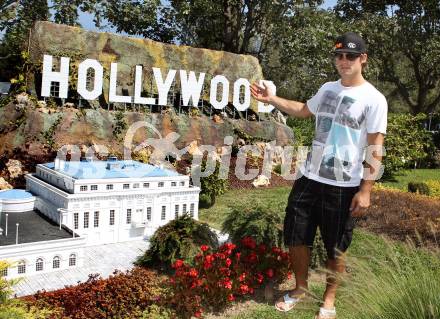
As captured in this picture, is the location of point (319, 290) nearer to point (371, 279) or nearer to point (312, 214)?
point (312, 214)

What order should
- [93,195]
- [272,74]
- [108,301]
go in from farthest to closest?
[272,74]
[93,195]
[108,301]

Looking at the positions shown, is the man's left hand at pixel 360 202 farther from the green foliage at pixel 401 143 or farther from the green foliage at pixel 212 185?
the green foliage at pixel 401 143

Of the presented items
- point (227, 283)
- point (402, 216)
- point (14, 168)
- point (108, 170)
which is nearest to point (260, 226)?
point (227, 283)

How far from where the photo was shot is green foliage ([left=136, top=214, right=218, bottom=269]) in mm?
9961

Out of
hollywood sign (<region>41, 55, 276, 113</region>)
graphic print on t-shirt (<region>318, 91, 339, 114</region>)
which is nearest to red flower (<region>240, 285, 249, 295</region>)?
graphic print on t-shirt (<region>318, 91, 339, 114</region>)

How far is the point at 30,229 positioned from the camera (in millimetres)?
11523

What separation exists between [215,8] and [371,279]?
25.4 m

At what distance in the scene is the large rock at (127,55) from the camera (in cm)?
1833

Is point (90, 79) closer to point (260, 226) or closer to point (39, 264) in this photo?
point (39, 264)

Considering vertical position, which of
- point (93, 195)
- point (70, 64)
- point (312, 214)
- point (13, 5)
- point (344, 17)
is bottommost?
point (93, 195)

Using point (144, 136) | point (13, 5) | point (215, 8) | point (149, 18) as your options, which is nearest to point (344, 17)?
point (215, 8)

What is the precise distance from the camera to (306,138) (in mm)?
27094

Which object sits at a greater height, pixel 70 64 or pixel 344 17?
pixel 344 17

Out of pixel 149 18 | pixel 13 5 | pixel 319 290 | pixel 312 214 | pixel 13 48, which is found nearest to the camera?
pixel 312 214
